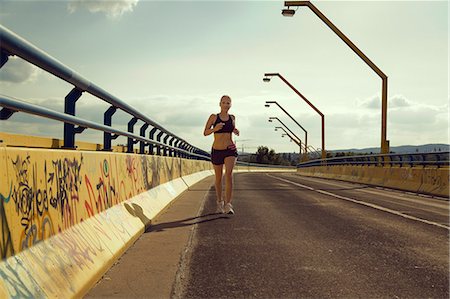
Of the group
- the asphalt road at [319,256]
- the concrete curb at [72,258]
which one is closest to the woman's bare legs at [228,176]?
the asphalt road at [319,256]

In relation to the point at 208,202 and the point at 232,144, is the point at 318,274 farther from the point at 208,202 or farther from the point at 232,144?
the point at 208,202

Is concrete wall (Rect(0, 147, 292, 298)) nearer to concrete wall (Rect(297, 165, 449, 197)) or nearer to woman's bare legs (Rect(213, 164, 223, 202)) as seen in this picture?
woman's bare legs (Rect(213, 164, 223, 202))

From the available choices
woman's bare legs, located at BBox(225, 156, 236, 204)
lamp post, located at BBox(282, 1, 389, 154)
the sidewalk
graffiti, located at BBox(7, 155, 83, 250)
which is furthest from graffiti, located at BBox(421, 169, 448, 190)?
graffiti, located at BBox(7, 155, 83, 250)

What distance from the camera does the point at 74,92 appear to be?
4480mm

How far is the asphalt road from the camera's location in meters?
3.83

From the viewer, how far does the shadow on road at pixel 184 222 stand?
6.57 metres

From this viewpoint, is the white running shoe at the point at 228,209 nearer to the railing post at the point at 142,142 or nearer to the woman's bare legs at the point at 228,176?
the woman's bare legs at the point at 228,176

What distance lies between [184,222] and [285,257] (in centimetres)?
257

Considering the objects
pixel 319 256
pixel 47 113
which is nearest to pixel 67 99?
pixel 47 113

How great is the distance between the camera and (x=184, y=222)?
7.18 meters

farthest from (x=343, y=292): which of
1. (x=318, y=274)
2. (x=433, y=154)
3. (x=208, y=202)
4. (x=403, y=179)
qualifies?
(x=403, y=179)

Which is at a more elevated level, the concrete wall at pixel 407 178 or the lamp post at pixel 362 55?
the lamp post at pixel 362 55

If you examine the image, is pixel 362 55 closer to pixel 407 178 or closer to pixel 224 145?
pixel 407 178

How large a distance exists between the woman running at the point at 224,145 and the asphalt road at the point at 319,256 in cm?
31
